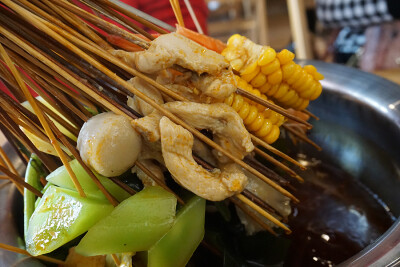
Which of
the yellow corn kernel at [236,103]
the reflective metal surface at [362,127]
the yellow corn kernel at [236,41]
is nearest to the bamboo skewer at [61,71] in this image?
the yellow corn kernel at [236,103]

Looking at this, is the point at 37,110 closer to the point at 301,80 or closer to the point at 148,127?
the point at 148,127

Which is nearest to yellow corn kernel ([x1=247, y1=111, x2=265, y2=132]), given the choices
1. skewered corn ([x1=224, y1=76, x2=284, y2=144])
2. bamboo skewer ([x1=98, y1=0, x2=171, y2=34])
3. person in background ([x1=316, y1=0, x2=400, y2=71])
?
skewered corn ([x1=224, y1=76, x2=284, y2=144])

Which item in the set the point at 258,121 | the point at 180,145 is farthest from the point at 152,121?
the point at 258,121

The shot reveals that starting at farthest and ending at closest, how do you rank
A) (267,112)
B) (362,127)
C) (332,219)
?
(362,127) → (332,219) → (267,112)

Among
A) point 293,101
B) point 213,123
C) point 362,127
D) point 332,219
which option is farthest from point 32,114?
point 362,127

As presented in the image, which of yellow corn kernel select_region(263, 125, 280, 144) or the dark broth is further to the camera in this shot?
the dark broth

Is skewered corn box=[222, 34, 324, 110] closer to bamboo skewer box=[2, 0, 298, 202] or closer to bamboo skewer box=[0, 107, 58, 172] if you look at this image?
bamboo skewer box=[2, 0, 298, 202]
